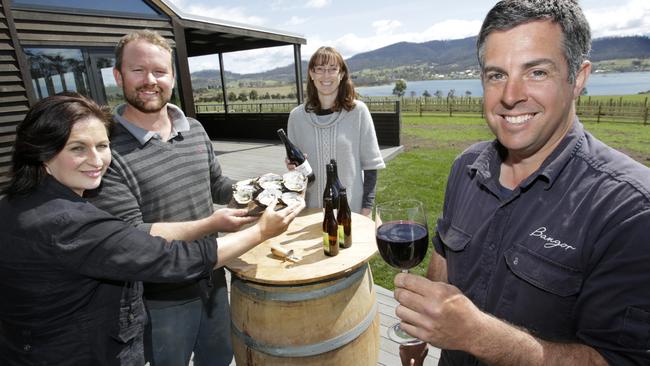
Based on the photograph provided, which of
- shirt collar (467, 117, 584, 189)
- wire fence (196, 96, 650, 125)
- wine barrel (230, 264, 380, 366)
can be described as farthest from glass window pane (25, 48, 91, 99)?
shirt collar (467, 117, 584, 189)

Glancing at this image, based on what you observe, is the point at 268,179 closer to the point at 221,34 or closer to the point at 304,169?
the point at 304,169

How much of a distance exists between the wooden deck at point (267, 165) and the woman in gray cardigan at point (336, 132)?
42.8 inches

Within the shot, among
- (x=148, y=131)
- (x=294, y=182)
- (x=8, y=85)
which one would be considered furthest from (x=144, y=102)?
(x=8, y=85)

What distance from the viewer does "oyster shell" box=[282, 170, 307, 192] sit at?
220 centimetres

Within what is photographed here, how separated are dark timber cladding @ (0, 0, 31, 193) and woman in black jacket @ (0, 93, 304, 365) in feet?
16.2

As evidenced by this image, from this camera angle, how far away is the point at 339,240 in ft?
6.99

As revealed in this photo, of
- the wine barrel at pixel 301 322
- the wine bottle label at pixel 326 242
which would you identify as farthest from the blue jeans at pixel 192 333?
the wine bottle label at pixel 326 242

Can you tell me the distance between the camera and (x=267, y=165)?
9617mm

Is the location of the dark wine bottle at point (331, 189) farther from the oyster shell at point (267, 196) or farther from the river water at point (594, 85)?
the river water at point (594, 85)

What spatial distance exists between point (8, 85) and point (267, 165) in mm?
5534

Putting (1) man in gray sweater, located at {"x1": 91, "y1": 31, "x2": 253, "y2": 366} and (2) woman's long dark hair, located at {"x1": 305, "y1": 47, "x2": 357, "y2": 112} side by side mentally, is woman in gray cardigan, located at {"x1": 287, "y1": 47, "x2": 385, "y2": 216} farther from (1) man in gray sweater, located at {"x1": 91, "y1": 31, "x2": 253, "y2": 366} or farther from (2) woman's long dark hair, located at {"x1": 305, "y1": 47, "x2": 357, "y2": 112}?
(1) man in gray sweater, located at {"x1": 91, "y1": 31, "x2": 253, "y2": 366}

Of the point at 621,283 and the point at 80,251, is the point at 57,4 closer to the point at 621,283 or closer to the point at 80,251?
the point at 80,251

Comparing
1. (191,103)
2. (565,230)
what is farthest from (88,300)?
(191,103)

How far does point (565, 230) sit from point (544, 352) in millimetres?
346
